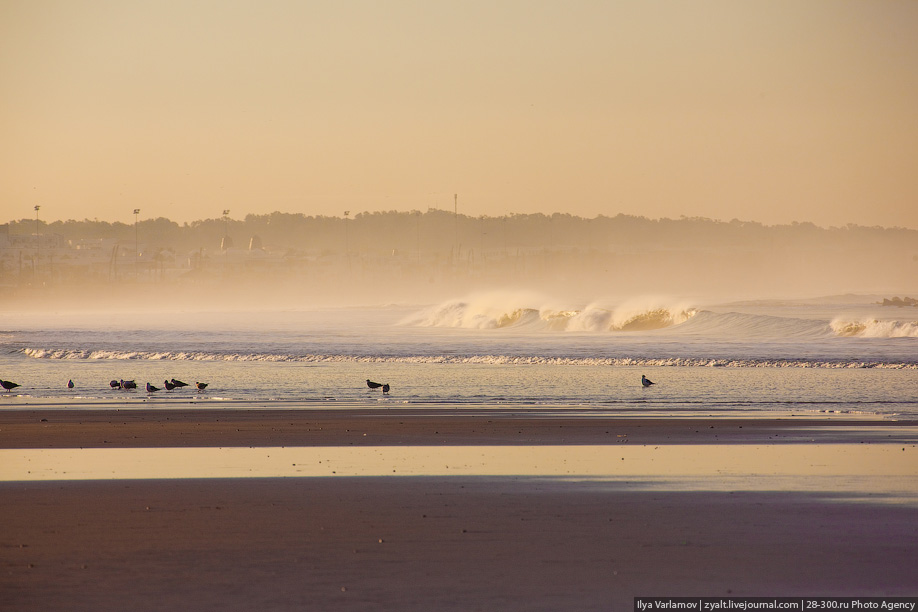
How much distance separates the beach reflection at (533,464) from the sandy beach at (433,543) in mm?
394

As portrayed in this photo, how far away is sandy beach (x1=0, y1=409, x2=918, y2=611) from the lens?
8422 millimetres

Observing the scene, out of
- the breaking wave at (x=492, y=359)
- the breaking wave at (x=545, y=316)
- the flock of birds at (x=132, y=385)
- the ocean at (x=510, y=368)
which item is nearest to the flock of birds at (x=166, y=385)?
the flock of birds at (x=132, y=385)

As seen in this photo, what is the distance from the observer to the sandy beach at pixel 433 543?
27.6 ft

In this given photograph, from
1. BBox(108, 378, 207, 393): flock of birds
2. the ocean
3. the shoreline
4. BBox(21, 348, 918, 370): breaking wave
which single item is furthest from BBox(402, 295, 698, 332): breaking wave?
the shoreline

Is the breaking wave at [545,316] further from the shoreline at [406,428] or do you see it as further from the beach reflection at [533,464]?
the beach reflection at [533,464]

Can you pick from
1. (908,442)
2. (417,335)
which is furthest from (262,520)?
(417,335)

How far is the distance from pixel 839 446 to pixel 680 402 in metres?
8.58

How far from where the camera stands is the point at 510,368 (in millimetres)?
37719

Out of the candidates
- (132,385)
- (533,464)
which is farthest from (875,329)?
(533,464)

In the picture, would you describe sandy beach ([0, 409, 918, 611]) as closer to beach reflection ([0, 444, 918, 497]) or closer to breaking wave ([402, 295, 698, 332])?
beach reflection ([0, 444, 918, 497])

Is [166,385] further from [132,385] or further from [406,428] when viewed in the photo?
[406,428]

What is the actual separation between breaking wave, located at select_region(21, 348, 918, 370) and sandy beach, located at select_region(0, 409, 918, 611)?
22.9 m

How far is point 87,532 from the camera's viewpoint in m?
10.6

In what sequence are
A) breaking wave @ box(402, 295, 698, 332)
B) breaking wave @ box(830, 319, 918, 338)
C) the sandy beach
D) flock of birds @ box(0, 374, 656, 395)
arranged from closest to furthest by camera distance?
the sandy beach < flock of birds @ box(0, 374, 656, 395) < breaking wave @ box(830, 319, 918, 338) < breaking wave @ box(402, 295, 698, 332)
